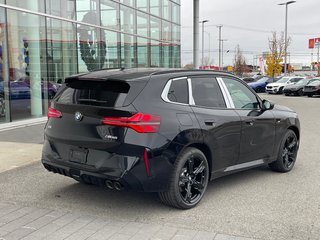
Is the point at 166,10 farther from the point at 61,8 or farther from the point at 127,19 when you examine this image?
the point at 61,8

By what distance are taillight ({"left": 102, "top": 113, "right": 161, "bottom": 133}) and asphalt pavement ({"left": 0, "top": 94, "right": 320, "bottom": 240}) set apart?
1.03 m

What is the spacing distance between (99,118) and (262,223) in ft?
7.02

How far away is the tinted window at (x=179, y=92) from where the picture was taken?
491 centimetres

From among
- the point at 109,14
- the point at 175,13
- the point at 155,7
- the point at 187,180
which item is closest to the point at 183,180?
the point at 187,180

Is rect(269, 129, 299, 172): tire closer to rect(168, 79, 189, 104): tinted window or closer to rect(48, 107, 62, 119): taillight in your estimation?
rect(168, 79, 189, 104): tinted window

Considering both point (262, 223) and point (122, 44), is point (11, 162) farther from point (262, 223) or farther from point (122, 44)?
point (122, 44)

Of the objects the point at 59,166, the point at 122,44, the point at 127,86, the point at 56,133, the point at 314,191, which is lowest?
the point at 314,191

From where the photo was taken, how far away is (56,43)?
14625 mm

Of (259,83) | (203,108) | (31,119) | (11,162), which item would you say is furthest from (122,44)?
(259,83)

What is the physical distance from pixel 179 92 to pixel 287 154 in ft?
9.19

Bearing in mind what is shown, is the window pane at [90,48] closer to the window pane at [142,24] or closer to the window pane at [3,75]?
the window pane at [142,24]

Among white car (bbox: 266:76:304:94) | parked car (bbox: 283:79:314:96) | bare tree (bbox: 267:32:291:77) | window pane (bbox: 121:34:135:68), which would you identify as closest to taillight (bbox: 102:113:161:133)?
window pane (bbox: 121:34:135:68)

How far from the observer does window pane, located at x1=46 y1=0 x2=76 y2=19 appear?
1422cm

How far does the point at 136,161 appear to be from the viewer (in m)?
4.39
